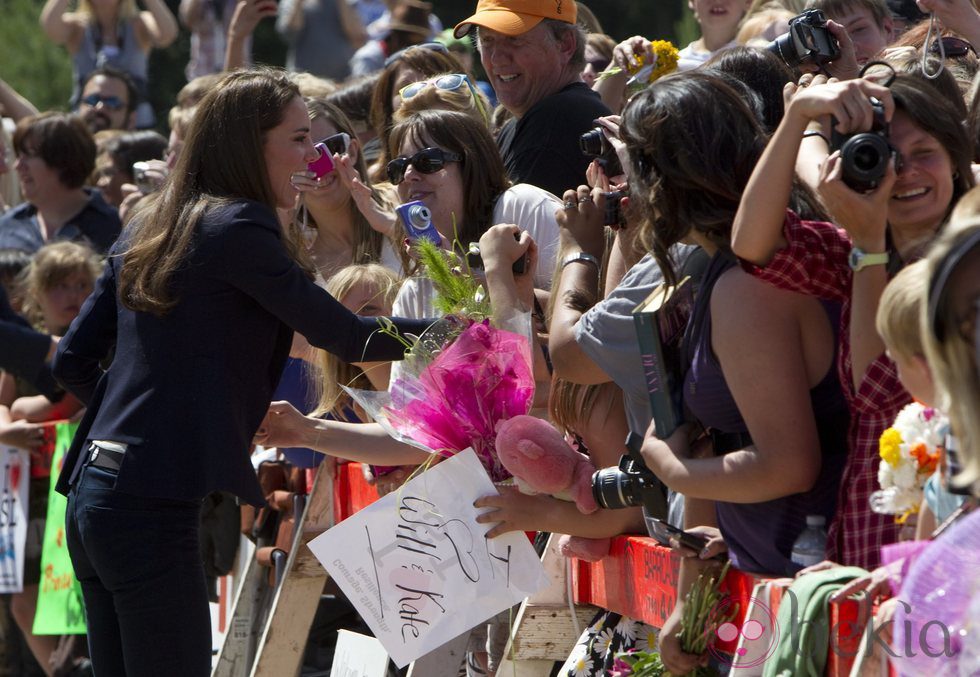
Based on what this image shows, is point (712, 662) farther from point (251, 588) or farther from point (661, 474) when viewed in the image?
point (251, 588)

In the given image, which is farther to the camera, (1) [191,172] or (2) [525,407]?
(1) [191,172]

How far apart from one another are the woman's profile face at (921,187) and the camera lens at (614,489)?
0.87m

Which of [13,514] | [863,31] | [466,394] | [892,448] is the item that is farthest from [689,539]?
[13,514]

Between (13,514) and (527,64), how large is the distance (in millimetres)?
3636

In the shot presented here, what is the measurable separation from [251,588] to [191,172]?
257cm

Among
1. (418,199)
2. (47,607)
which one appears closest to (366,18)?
(47,607)

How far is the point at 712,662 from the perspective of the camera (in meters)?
3.05

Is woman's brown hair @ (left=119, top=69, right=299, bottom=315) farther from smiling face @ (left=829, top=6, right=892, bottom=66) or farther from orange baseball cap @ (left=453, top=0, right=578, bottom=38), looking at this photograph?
smiling face @ (left=829, top=6, right=892, bottom=66)

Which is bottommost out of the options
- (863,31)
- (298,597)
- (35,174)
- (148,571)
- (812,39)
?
(298,597)

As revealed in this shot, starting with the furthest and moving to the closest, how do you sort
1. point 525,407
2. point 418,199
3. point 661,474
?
point 418,199 < point 525,407 < point 661,474

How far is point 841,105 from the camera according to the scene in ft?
8.56

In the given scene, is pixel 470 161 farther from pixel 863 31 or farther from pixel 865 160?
pixel 865 160

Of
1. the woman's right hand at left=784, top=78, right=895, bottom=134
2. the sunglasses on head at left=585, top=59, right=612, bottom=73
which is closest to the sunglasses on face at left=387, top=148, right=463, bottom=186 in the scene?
the woman's right hand at left=784, top=78, right=895, bottom=134

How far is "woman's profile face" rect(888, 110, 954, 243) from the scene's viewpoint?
2.79 meters
